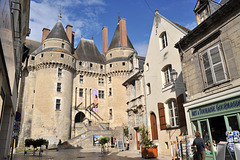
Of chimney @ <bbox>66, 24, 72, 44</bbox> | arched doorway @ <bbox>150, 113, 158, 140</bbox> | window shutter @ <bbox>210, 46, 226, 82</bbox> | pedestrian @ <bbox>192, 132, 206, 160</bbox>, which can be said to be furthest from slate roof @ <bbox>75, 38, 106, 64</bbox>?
pedestrian @ <bbox>192, 132, 206, 160</bbox>

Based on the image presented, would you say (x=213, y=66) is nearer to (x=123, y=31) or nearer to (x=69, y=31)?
(x=123, y=31)

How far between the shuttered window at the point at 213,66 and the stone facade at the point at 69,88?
67.7 ft

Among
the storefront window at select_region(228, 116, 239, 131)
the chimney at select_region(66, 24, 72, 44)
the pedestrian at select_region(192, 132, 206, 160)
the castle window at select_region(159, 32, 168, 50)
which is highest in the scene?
the chimney at select_region(66, 24, 72, 44)

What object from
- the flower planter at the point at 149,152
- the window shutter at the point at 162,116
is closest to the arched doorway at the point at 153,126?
the window shutter at the point at 162,116

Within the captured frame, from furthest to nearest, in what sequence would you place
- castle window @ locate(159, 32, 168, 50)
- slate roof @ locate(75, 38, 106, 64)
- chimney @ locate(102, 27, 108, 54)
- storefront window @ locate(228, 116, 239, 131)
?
1. chimney @ locate(102, 27, 108, 54)
2. slate roof @ locate(75, 38, 106, 64)
3. castle window @ locate(159, 32, 168, 50)
4. storefront window @ locate(228, 116, 239, 131)

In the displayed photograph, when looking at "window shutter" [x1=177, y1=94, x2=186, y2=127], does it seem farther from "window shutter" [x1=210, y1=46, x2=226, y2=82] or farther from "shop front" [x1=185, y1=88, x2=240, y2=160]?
"window shutter" [x1=210, y1=46, x2=226, y2=82]

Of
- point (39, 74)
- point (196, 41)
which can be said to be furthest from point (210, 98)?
point (39, 74)

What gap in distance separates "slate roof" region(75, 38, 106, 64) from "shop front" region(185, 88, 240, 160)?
29024 mm

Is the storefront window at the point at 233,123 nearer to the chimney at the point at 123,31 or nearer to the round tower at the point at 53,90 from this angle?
the round tower at the point at 53,90

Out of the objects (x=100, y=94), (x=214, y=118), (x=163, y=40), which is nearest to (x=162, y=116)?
(x=214, y=118)

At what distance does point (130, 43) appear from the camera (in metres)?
38.9

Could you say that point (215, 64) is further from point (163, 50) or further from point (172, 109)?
point (163, 50)

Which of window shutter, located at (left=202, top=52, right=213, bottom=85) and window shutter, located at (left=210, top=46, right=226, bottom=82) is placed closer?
window shutter, located at (left=210, top=46, right=226, bottom=82)

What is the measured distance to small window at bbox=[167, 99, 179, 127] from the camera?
1186cm
